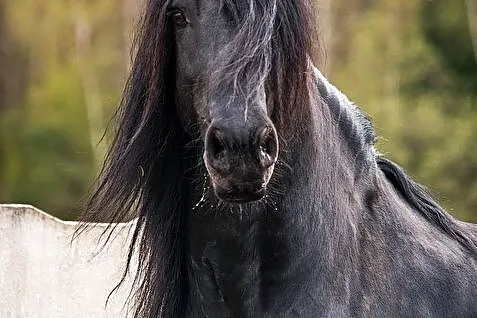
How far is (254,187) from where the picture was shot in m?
3.43

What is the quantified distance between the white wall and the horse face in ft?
6.31

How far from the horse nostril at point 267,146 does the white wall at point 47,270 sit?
7.24ft

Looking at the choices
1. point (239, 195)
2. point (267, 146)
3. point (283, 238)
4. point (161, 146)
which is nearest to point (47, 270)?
point (161, 146)

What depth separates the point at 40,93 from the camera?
3095 cm

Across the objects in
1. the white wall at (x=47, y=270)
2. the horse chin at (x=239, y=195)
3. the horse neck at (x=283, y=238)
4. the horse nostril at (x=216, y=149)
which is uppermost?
the horse nostril at (x=216, y=149)

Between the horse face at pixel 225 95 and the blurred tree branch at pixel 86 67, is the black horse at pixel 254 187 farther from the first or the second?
the blurred tree branch at pixel 86 67

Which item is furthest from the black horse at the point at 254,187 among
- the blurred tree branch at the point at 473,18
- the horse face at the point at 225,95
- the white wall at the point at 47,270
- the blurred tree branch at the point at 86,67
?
the blurred tree branch at the point at 86,67

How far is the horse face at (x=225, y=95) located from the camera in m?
3.37

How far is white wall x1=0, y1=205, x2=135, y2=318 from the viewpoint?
550 cm

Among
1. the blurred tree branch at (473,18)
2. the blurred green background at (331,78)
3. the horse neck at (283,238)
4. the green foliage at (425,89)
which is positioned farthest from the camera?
the blurred tree branch at (473,18)

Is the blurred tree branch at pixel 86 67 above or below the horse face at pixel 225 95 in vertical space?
below

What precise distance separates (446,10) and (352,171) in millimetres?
19485

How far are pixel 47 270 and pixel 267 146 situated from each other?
96.9 inches

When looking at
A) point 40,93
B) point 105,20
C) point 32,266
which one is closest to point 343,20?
point 105,20
